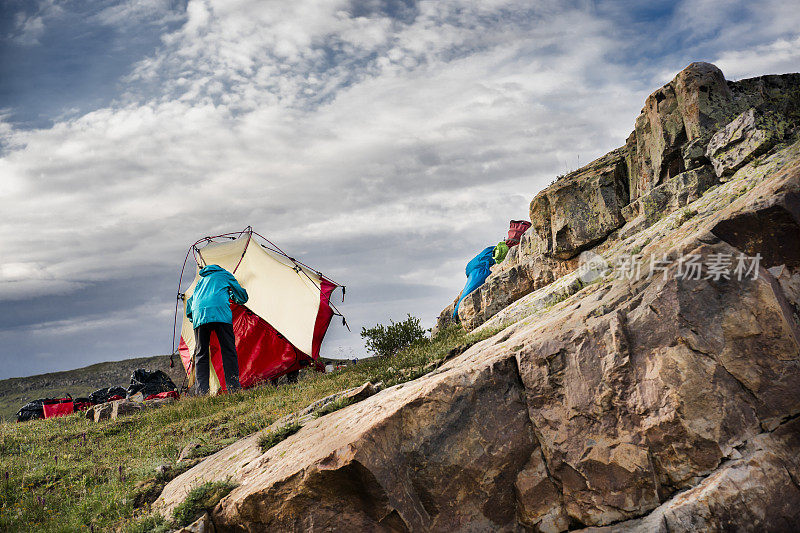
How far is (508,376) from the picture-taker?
6.79 meters

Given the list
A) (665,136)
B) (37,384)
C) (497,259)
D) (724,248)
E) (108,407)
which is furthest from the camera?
(37,384)

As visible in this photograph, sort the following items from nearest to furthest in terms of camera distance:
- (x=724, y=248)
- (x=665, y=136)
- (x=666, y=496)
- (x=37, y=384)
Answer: (x=666, y=496) → (x=724, y=248) → (x=665, y=136) → (x=37, y=384)

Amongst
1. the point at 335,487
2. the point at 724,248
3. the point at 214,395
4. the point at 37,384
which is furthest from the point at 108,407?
the point at 37,384

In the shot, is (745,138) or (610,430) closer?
(610,430)

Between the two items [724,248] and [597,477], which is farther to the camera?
[724,248]

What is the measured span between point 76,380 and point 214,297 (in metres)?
31.8

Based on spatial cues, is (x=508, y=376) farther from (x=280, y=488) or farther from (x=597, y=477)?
(x=280, y=488)

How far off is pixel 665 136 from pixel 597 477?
8.30 meters

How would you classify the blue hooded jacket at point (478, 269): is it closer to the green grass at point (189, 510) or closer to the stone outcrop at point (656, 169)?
the stone outcrop at point (656, 169)

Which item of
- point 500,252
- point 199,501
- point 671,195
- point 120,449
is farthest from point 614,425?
point 500,252

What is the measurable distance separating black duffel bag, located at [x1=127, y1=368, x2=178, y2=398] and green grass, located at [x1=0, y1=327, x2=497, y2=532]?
5372mm

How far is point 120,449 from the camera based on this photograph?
462 inches

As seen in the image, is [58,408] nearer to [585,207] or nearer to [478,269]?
[478,269]

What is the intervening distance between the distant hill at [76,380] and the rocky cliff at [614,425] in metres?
35.0
